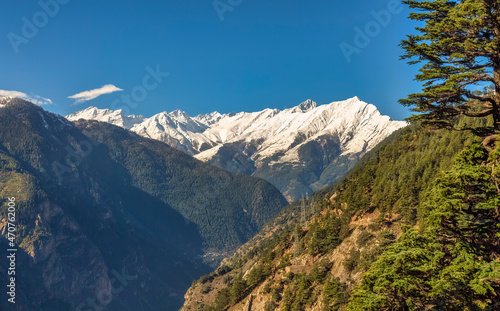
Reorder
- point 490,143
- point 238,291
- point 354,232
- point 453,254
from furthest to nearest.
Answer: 1. point 238,291
2. point 354,232
3. point 490,143
4. point 453,254

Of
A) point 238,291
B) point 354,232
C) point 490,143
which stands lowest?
point 238,291

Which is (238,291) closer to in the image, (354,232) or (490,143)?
(354,232)

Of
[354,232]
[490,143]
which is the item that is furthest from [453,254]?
[354,232]

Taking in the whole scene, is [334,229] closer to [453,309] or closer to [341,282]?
[341,282]

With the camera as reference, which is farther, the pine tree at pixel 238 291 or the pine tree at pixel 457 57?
the pine tree at pixel 238 291

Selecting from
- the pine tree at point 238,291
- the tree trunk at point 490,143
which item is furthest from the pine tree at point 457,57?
the pine tree at point 238,291

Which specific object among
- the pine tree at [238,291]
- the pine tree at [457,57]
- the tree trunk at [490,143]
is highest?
the pine tree at [457,57]

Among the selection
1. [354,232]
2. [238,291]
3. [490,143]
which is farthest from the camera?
[238,291]

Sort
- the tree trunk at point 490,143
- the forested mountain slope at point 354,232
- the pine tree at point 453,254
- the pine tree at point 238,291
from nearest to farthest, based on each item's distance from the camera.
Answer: the pine tree at point 453,254
the tree trunk at point 490,143
the forested mountain slope at point 354,232
the pine tree at point 238,291

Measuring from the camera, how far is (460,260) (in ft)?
74.2

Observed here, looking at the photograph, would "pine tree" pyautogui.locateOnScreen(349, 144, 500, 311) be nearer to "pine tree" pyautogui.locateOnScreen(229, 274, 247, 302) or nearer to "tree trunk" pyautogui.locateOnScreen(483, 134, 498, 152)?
"tree trunk" pyautogui.locateOnScreen(483, 134, 498, 152)

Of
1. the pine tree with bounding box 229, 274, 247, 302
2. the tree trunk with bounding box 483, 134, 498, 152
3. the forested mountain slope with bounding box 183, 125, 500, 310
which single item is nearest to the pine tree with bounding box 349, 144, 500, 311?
the tree trunk with bounding box 483, 134, 498, 152

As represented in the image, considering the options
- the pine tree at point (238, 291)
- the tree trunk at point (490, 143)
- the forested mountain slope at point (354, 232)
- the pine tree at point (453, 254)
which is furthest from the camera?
Answer: the pine tree at point (238, 291)

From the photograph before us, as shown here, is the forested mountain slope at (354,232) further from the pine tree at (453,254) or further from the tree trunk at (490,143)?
the tree trunk at (490,143)
